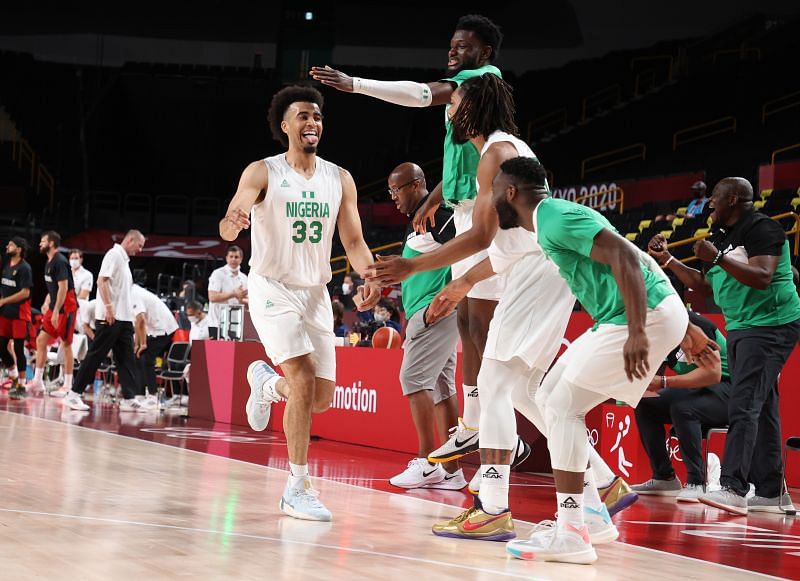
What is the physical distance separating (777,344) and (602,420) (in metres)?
1.49

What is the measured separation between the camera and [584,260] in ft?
12.6

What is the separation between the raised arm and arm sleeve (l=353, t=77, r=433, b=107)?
0.63 m

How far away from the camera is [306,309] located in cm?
500

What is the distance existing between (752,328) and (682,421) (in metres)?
0.79

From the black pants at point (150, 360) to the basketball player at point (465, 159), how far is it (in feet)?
24.0

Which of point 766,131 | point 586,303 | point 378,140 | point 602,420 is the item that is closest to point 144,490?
point 586,303

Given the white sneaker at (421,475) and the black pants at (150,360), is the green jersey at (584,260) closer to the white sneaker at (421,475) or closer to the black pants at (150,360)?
the white sneaker at (421,475)

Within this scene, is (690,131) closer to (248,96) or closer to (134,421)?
(248,96)

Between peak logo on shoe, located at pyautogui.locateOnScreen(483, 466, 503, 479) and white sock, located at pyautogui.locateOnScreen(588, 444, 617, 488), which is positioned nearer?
peak logo on shoe, located at pyautogui.locateOnScreen(483, 466, 503, 479)

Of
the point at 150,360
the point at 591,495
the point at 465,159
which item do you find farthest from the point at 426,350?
the point at 150,360

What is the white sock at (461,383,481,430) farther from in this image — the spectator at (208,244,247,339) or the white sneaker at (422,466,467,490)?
the spectator at (208,244,247,339)

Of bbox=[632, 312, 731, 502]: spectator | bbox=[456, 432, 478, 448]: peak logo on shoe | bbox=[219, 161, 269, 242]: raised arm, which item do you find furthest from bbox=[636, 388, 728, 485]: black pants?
bbox=[219, 161, 269, 242]: raised arm

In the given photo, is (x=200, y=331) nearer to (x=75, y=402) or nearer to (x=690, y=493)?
(x=75, y=402)

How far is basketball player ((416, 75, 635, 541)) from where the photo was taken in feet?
13.9
